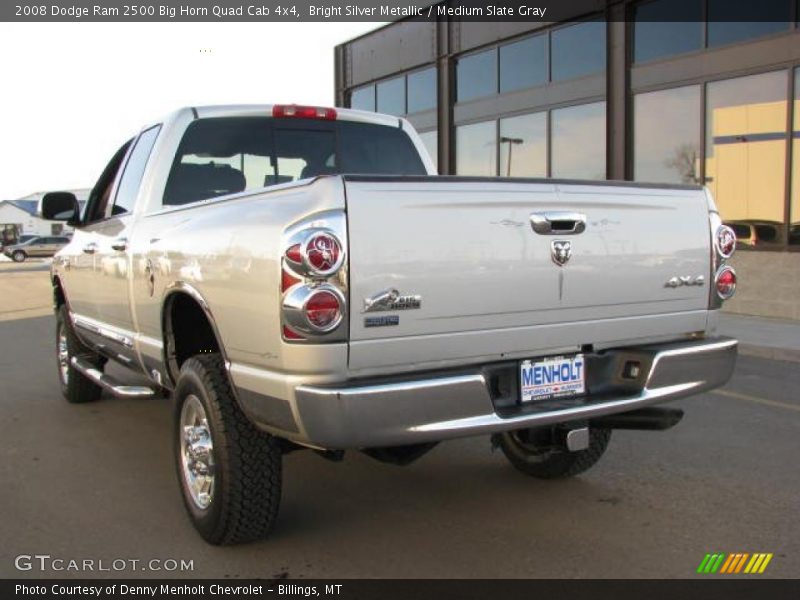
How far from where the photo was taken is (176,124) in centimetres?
458

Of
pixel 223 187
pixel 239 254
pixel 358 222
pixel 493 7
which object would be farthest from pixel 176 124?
pixel 493 7

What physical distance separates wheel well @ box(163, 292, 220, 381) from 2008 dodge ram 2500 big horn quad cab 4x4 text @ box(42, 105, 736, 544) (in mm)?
11

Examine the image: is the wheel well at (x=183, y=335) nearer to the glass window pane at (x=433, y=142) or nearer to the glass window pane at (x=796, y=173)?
the glass window pane at (x=796, y=173)

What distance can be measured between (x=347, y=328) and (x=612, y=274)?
1332 mm

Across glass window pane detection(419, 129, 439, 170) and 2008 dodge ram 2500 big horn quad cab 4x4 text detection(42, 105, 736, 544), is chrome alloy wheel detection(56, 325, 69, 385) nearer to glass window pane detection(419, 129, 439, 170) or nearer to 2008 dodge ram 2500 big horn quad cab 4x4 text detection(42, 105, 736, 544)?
2008 dodge ram 2500 big horn quad cab 4x4 text detection(42, 105, 736, 544)

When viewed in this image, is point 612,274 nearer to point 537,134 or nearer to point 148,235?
point 148,235

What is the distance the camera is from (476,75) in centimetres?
1716

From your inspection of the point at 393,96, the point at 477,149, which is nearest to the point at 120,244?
the point at 477,149

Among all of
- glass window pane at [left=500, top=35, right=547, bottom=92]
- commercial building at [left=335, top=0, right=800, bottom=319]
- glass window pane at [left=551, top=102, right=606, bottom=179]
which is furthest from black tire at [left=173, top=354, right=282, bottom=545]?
glass window pane at [left=500, top=35, right=547, bottom=92]

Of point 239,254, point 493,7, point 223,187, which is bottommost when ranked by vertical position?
point 239,254

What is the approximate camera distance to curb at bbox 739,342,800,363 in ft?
28.9

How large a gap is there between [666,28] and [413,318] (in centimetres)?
1196

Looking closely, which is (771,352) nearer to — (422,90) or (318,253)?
(318,253)
